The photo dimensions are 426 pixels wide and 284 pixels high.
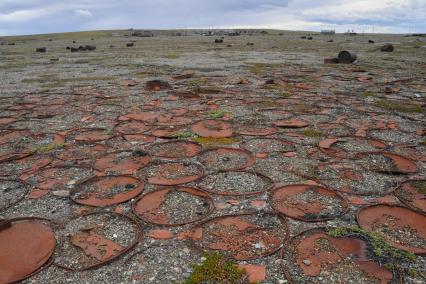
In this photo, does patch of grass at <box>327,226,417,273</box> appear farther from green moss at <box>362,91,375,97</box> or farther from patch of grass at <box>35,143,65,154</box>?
green moss at <box>362,91,375,97</box>

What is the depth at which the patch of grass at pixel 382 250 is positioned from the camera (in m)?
2.41

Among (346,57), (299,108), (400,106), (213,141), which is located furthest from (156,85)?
(346,57)

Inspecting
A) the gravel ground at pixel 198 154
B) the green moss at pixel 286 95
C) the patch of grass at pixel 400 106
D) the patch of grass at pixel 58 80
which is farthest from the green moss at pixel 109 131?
the patch of grass at pixel 58 80

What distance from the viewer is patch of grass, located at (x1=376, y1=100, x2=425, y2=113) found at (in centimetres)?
657

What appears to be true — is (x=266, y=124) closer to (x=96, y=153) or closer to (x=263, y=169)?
(x=263, y=169)

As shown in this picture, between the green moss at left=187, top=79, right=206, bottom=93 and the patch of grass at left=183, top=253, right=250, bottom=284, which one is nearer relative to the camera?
the patch of grass at left=183, top=253, right=250, bottom=284

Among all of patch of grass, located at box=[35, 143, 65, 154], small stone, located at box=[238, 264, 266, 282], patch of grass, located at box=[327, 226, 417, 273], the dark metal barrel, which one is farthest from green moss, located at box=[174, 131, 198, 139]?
the dark metal barrel

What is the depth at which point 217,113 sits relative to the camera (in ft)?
21.1

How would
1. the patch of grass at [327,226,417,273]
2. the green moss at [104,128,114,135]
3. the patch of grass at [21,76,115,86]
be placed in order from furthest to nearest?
the patch of grass at [21,76,115,86]
the green moss at [104,128,114,135]
the patch of grass at [327,226,417,273]

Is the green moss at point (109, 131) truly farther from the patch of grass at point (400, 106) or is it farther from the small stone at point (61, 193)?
the patch of grass at point (400, 106)

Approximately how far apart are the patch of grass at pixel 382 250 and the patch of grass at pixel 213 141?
7.70 ft

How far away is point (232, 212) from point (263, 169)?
1039mm

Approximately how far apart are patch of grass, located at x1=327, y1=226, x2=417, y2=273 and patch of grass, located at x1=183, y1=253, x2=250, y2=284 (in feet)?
2.89

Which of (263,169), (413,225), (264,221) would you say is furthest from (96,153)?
(413,225)
